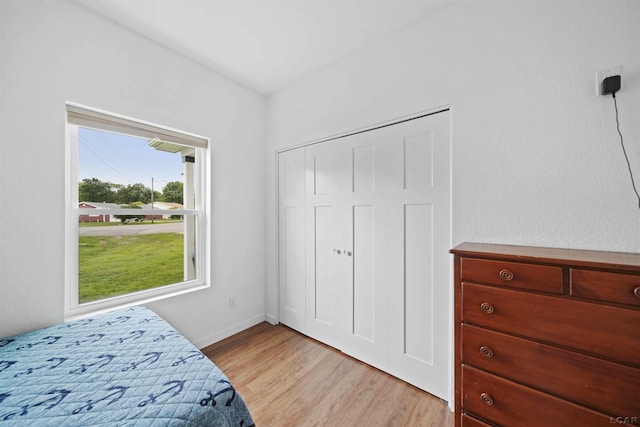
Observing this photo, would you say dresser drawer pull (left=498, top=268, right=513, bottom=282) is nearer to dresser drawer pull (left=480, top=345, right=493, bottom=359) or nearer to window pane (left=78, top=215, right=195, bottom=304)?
dresser drawer pull (left=480, top=345, right=493, bottom=359)

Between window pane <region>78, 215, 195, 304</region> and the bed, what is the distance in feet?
1.39

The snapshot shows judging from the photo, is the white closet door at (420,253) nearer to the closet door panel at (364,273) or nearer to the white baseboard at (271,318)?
the closet door panel at (364,273)

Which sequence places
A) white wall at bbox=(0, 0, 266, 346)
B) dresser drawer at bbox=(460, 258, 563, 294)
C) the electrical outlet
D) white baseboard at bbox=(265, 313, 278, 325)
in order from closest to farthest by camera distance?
dresser drawer at bbox=(460, 258, 563, 294) < the electrical outlet < white wall at bbox=(0, 0, 266, 346) < white baseboard at bbox=(265, 313, 278, 325)

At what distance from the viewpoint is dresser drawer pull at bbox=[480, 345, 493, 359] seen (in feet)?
3.75

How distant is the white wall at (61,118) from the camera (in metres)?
1.40

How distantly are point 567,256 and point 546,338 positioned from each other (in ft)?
1.18

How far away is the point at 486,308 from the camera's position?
116 cm

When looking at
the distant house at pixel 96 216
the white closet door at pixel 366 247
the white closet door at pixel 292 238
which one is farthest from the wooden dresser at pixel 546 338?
the distant house at pixel 96 216

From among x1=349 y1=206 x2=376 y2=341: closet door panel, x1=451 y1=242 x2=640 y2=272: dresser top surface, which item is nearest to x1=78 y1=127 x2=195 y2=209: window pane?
x1=349 y1=206 x2=376 y2=341: closet door panel

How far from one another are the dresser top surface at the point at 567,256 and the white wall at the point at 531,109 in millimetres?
86

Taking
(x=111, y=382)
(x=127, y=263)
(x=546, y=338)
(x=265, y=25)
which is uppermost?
(x=265, y=25)

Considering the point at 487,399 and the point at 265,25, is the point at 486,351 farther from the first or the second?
the point at 265,25

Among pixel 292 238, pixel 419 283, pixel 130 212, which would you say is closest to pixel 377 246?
pixel 419 283

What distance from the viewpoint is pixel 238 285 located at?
2.53m
